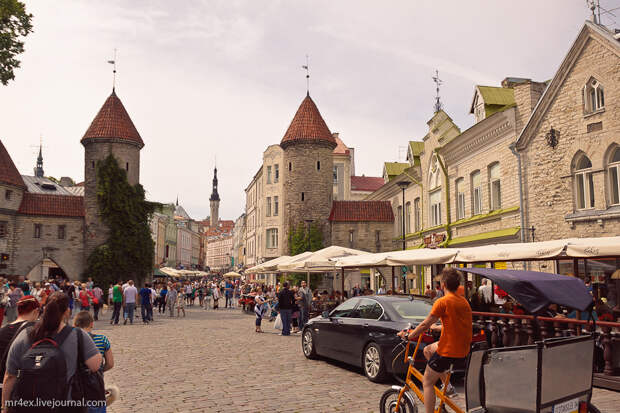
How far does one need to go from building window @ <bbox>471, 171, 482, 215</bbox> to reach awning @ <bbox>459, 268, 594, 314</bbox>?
1869 cm

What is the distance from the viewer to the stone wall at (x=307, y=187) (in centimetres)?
3853

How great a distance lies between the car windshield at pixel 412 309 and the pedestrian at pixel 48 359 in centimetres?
624

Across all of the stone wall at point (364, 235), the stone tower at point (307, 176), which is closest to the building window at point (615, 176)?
the stone wall at point (364, 235)

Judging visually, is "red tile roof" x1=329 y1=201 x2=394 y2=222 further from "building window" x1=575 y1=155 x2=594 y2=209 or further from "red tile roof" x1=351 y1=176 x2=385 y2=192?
"red tile roof" x1=351 y1=176 x2=385 y2=192

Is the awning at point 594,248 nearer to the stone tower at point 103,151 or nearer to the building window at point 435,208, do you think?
the building window at point 435,208

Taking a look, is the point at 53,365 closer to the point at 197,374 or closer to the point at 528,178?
the point at 197,374

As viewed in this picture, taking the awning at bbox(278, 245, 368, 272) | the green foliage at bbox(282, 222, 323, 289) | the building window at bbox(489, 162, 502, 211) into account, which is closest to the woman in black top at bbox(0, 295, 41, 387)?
the awning at bbox(278, 245, 368, 272)

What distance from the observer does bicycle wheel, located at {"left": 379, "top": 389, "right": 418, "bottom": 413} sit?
18.3 feet

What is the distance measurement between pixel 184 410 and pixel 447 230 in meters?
21.7

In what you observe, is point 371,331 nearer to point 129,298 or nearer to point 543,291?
point 543,291

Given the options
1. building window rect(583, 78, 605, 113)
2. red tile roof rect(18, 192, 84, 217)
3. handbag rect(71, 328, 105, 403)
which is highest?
building window rect(583, 78, 605, 113)

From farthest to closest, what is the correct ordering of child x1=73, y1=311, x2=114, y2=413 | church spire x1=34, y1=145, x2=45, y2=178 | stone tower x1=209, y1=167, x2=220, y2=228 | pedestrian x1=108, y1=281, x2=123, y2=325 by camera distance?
stone tower x1=209, y1=167, x2=220, y2=228
church spire x1=34, y1=145, x2=45, y2=178
pedestrian x1=108, y1=281, x2=123, y2=325
child x1=73, y1=311, x2=114, y2=413

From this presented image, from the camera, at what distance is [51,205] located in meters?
38.0

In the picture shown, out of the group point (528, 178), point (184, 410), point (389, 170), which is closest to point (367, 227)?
point (389, 170)
